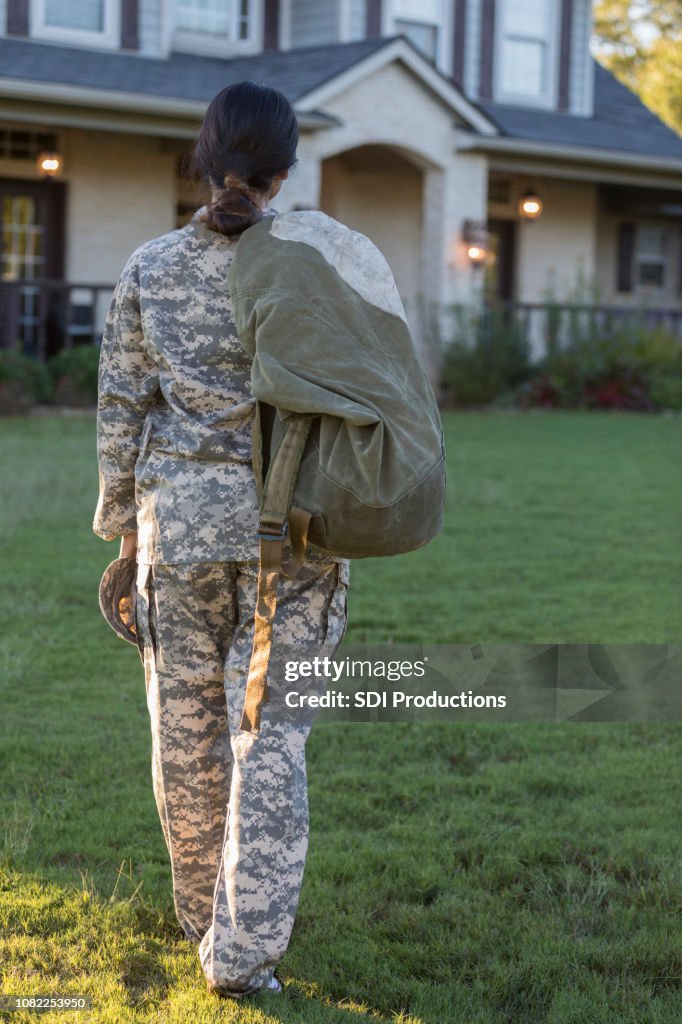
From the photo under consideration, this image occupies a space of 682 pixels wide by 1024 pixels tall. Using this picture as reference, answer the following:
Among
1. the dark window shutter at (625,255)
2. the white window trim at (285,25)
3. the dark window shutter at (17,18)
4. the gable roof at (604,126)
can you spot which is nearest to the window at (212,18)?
the white window trim at (285,25)

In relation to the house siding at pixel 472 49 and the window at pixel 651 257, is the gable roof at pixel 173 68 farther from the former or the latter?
the window at pixel 651 257

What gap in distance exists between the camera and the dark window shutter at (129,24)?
18.6 meters

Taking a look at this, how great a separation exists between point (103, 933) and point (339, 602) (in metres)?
1.06

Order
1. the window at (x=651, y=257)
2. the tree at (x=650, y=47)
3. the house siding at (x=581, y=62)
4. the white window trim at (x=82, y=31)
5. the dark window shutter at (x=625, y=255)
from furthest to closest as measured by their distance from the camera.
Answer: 1. the tree at (x=650, y=47)
2. the window at (x=651, y=257)
3. the dark window shutter at (x=625, y=255)
4. the house siding at (x=581, y=62)
5. the white window trim at (x=82, y=31)

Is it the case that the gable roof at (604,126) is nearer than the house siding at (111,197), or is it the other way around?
the house siding at (111,197)

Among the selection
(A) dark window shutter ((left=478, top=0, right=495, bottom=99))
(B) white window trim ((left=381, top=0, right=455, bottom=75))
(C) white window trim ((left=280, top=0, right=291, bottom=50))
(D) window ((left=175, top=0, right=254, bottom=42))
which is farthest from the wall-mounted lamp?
(D) window ((left=175, top=0, right=254, bottom=42))

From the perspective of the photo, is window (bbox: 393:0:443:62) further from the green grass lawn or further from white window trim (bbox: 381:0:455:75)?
the green grass lawn

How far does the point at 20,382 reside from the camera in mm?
15531

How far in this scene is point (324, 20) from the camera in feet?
65.6

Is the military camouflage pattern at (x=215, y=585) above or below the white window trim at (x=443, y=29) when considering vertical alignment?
below

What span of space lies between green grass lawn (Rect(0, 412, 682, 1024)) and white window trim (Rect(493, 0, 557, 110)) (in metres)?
15.3

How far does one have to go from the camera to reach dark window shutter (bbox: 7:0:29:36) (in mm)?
17797

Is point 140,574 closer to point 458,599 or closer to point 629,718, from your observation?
point 629,718

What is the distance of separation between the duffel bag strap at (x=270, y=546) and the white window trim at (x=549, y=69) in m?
19.9
